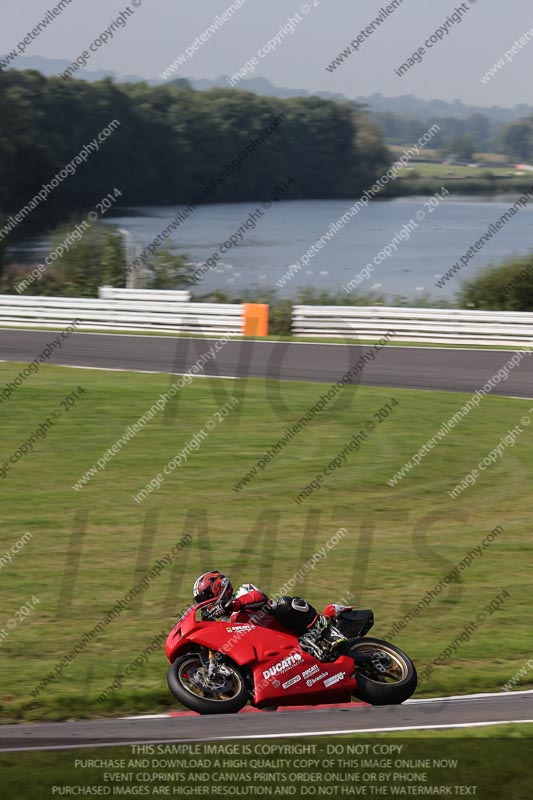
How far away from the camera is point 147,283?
3262 centimetres

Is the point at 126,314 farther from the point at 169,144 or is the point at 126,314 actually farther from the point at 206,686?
the point at 169,144

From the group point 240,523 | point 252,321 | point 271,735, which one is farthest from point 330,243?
point 271,735

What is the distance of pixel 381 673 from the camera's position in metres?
7.15

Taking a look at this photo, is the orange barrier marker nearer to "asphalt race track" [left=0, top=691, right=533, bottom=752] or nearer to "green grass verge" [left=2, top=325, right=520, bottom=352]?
"green grass verge" [left=2, top=325, right=520, bottom=352]

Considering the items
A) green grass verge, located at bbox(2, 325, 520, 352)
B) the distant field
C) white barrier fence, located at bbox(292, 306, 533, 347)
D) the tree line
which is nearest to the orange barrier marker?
green grass verge, located at bbox(2, 325, 520, 352)

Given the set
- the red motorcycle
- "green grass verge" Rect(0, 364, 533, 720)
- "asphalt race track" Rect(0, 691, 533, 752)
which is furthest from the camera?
"green grass verge" Rect(0, 364, 533, 720)

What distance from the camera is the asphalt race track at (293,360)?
19.4 m

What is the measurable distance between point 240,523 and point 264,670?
508cm

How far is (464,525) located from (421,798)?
23.4 feet

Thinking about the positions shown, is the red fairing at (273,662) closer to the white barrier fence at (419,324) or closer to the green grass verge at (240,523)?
the green grass verge at (240,523)

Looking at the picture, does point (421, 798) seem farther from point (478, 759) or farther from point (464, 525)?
point (464, 525)

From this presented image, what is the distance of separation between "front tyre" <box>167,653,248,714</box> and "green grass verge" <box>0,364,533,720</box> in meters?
0.83

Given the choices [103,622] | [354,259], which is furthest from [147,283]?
[103,622]

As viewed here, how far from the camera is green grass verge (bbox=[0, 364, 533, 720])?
8.44 m
